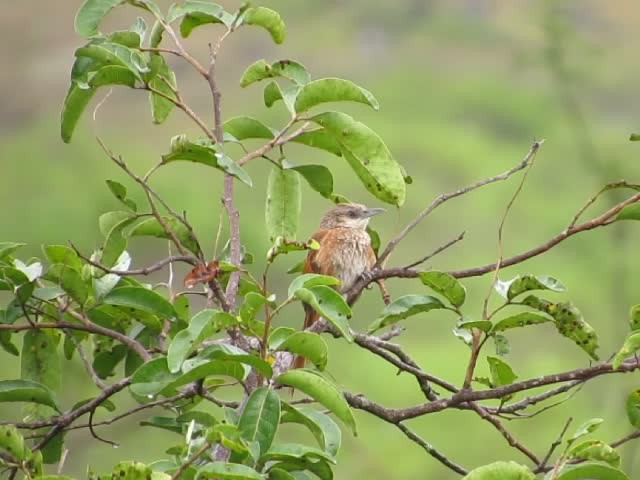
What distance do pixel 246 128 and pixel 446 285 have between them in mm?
513

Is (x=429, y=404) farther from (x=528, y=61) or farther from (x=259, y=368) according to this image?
(x=528, y=61)

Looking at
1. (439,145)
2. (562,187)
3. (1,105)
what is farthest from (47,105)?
(562,187)

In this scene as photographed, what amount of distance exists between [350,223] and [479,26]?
564 inches

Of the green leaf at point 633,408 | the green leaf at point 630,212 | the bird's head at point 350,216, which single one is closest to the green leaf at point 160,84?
the green leaf at point 630,212

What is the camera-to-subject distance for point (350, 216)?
496cm

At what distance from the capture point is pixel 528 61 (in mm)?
16516

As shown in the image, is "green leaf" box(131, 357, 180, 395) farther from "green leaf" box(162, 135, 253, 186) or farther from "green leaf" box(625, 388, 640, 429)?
"green leaf" box(625, 388, 640, 429)

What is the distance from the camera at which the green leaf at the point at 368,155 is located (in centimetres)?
229

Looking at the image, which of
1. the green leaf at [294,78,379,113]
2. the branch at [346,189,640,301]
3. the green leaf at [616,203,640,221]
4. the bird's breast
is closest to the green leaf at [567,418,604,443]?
the branch at [346,189,640,301]

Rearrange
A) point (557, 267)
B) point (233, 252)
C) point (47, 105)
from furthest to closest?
point (47, 105), point (557, 267), point (233, 252)

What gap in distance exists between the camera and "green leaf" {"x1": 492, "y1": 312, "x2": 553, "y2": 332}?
7.55ft

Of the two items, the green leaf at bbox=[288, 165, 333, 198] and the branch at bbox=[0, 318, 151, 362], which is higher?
the green leaf at bbox=[288, 165, 333, 198]

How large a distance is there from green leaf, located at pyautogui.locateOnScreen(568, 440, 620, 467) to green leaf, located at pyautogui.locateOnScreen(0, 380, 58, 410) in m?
1.01

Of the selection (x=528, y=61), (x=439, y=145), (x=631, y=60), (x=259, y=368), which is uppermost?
(x=631, y=60)
